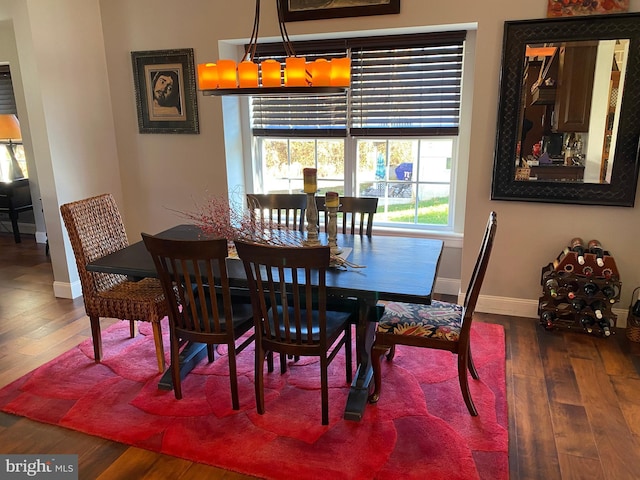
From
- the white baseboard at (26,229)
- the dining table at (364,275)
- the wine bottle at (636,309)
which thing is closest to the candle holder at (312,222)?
the dining table at (364,275)

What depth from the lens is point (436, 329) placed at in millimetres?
2463

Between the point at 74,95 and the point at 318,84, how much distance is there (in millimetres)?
2633

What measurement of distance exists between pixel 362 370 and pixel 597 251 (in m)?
1.78

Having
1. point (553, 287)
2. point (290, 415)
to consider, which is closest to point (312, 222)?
point (290, 415)

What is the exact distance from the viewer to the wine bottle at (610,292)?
3176 millimetres

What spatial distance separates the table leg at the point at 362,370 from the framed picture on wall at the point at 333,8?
85.7 inches

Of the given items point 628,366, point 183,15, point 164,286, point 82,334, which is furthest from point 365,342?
point 183,15

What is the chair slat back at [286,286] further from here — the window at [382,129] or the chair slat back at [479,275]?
the window at [382,129]

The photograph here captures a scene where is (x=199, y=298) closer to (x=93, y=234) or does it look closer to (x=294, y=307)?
(x=294, y=307)

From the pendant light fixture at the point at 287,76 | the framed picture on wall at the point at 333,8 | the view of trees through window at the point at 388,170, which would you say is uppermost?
the framed picture on wall at the point at 333,8

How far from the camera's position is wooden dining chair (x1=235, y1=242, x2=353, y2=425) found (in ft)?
6.95

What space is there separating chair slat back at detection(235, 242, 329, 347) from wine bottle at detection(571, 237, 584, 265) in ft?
6.02

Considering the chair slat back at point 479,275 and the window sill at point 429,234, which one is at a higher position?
the chair slat back at point 479,275

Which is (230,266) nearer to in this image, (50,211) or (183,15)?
(50,211)
